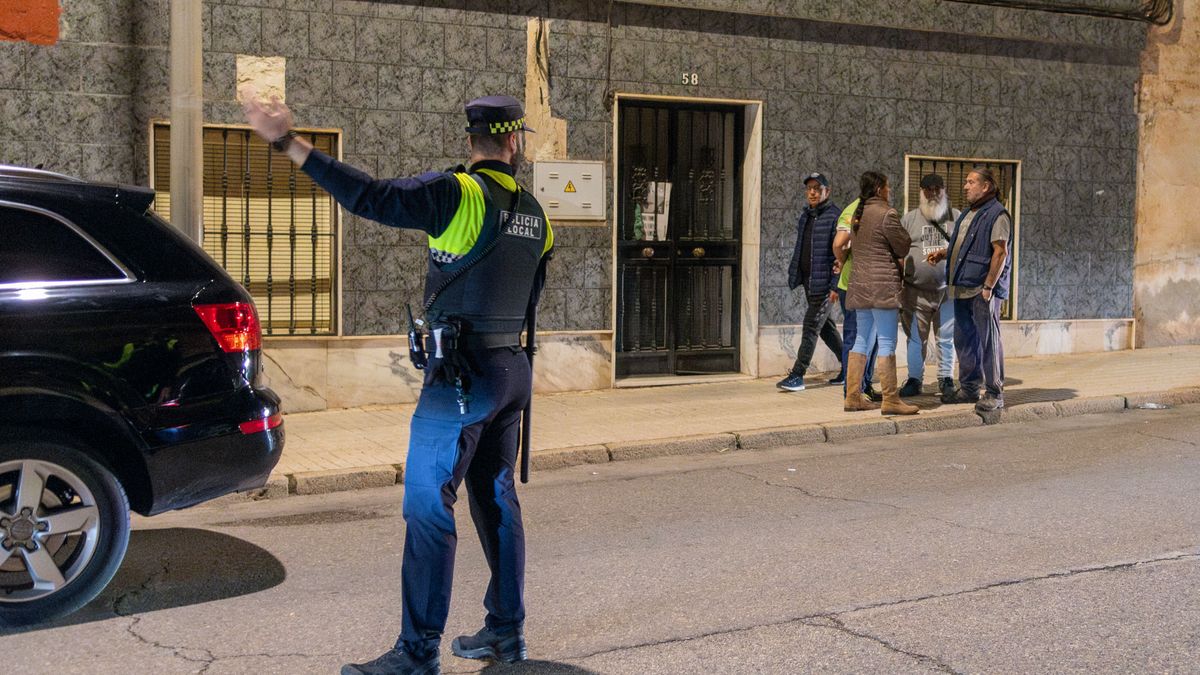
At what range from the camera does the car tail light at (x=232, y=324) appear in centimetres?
559

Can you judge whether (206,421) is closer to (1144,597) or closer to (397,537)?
(397,537)

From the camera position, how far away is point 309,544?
6.77 m

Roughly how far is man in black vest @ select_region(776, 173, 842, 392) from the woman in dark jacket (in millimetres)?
1167

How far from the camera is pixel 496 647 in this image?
4.75 metres

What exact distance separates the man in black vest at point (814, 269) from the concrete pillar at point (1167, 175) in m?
5.05

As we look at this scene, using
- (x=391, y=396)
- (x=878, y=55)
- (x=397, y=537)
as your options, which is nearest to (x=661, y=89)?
(x=878, y=55)

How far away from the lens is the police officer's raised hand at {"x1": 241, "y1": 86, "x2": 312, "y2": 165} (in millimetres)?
4012

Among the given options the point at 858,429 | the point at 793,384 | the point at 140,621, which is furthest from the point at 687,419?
the point at 140,621

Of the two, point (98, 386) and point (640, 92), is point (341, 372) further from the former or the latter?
point (98, 386)

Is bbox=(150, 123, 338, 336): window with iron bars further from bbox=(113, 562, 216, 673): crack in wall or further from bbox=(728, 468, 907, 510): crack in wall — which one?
bbox=(113, 562, 216, 673): crack in wall

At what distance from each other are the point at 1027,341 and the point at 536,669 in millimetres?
11144

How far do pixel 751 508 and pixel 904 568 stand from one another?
5.24 feet

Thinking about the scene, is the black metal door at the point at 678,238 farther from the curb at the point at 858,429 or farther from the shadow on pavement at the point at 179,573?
the shadow on pavement at the point at 179,573

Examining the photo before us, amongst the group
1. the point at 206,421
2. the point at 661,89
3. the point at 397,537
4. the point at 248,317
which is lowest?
the point at 397,537
